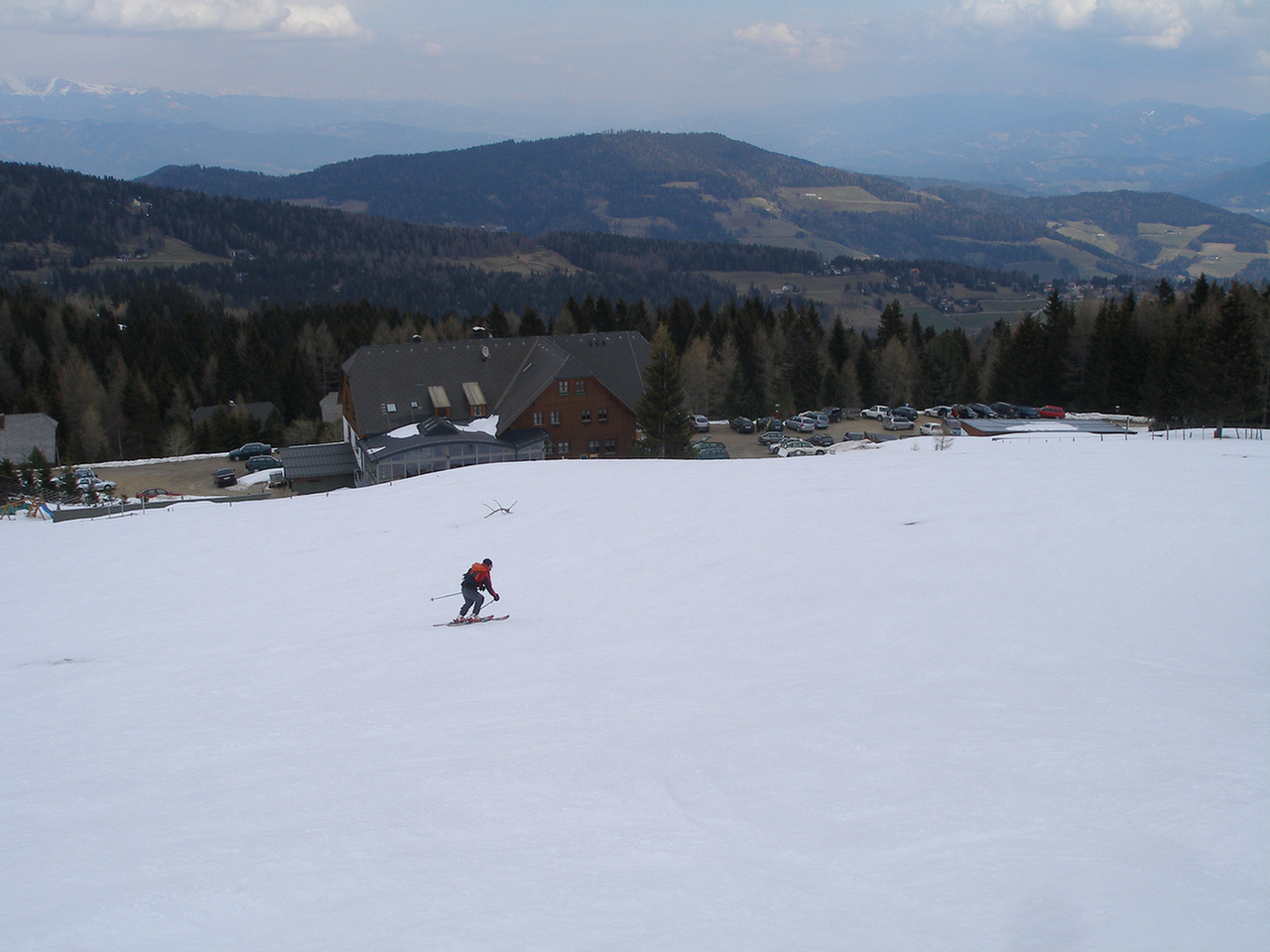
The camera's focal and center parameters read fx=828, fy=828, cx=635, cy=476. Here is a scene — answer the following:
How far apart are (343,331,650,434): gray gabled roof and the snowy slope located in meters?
31.0

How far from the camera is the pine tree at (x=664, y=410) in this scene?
5172cm

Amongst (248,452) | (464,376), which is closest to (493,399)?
A: (464,376)

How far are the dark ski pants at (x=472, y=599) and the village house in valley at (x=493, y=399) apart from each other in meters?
31.7

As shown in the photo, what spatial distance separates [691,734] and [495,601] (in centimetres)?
770

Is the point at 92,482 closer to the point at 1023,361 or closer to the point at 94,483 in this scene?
the point at 94,483

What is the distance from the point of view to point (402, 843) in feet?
23.9

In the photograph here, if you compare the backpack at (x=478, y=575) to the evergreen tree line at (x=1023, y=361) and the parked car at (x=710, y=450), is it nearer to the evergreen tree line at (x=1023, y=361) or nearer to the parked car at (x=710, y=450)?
the parked car at (x=710, y=450)

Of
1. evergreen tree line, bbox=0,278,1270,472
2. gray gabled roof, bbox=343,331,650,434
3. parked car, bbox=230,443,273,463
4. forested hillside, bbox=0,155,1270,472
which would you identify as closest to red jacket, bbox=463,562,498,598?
gray gabled roof, bbox=343,331,650,434

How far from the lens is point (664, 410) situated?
51.8 meters

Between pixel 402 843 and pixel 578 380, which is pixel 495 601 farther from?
pixel 578 380

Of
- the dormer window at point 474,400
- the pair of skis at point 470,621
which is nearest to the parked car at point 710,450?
the dormer window at point 474,400

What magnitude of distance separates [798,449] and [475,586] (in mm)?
35643

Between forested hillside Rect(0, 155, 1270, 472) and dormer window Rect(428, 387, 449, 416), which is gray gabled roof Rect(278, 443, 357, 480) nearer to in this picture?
dormer window Rect(428, 387, 449, 416)

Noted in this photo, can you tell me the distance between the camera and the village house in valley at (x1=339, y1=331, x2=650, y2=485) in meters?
49.9
